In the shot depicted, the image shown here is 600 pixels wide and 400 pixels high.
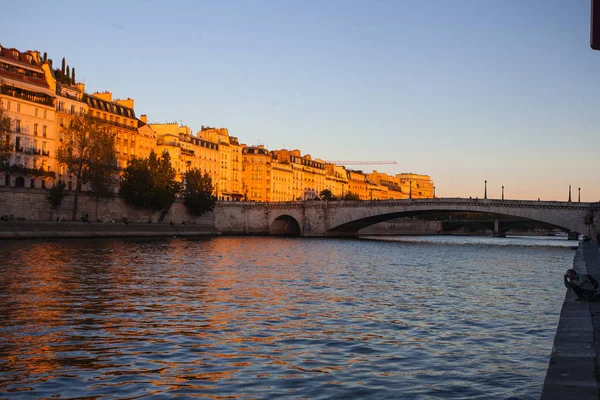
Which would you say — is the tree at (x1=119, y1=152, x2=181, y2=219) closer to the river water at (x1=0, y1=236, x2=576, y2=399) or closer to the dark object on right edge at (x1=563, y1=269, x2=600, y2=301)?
the river water at (x1=0, y1=236, x2=576, y2=399)

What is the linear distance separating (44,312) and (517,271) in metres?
31.5

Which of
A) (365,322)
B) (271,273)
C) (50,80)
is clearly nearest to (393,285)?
(271,273)

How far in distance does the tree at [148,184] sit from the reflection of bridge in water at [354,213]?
23.0 m

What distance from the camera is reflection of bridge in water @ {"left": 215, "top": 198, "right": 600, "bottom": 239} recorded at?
90.4 meters

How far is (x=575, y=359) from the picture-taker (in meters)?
11.3

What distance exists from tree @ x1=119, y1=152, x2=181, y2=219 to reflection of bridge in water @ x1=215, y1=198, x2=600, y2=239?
2299cm

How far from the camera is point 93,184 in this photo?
85375 millimetres

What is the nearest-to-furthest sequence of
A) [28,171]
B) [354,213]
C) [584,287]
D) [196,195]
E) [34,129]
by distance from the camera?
[584,287], [28,171], [34,129], [196,195], [354,213]

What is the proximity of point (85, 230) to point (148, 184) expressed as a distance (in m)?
19.6

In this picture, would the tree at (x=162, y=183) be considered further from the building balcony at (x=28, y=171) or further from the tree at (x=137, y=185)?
the building balcony at (x=28, y=171)

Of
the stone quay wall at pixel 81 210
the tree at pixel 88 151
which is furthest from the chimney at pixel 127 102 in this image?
the tree at pixel 88 151

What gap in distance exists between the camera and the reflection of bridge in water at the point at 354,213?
9038cm

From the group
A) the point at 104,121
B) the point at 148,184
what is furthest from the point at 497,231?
the point at 104,121

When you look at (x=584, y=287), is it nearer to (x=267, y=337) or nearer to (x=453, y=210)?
(x=267, y=337)
